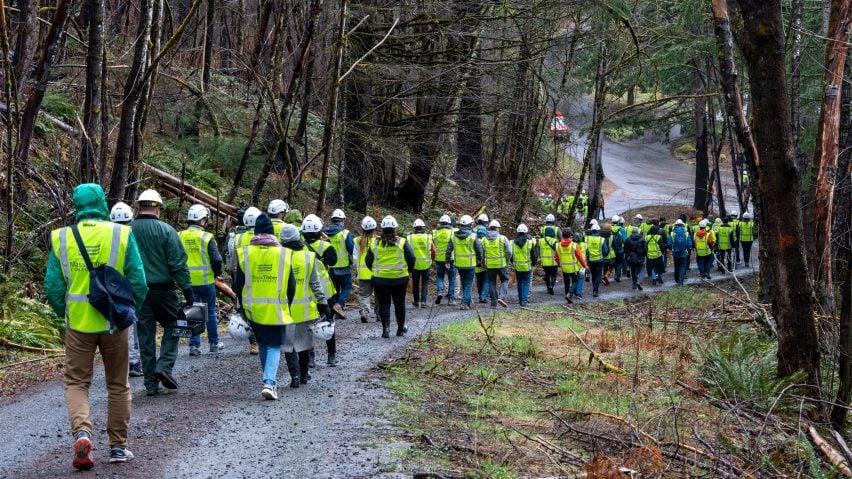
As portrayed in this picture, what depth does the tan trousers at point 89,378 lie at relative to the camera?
668 centimetres

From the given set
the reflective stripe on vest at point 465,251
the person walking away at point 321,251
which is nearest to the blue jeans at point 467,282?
the reflective stripe on vest at point 465,251

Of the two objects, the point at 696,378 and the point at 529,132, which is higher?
the point at 529,132

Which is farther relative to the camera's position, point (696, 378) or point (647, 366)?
point (647, 366)

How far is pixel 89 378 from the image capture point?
271 inches

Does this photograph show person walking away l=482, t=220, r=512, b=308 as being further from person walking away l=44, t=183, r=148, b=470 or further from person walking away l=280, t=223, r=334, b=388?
person walking away l=44, t=183, r=148, b=470

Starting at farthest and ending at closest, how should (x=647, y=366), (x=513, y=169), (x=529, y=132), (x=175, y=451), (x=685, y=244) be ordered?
(x=513, y=169) → (x=529, y=132) → (x=685, y=244) → (x=647, y=366) → (x=175, y=451)

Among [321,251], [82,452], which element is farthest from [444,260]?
[82,452]

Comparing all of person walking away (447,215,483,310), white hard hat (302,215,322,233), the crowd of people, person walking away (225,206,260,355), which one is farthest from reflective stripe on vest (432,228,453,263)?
person walking away (225,206,260,355)

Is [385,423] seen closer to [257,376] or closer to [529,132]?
[257,376]

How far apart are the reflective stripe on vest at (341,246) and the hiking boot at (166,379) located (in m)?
6.25

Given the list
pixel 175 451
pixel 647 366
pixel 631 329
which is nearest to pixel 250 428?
pixel 175 451

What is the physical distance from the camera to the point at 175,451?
288 inches

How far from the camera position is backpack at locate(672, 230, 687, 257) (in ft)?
87.8

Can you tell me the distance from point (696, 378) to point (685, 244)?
16.6m
